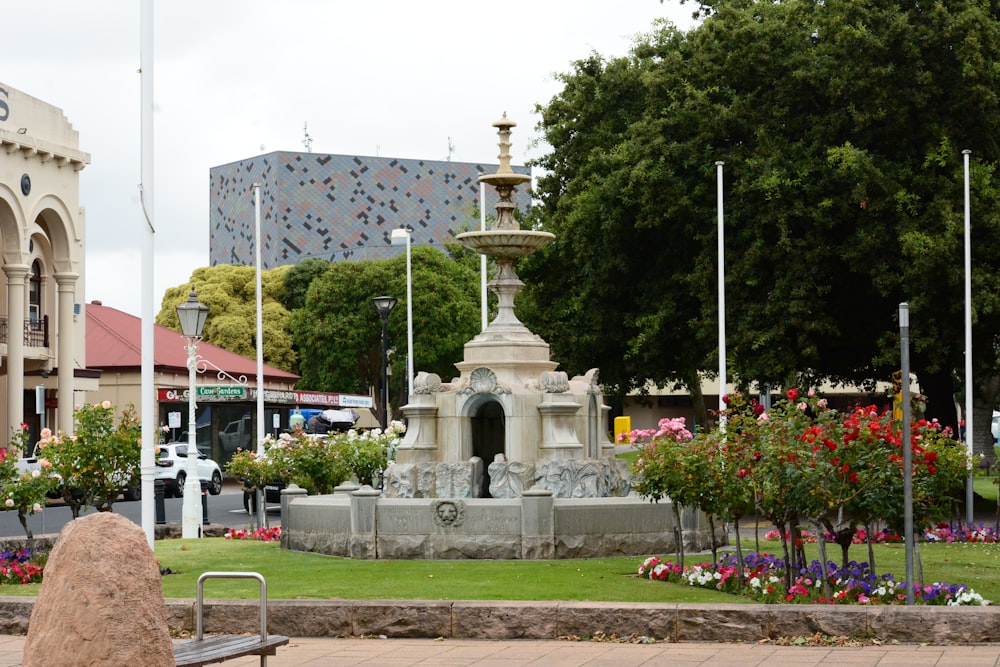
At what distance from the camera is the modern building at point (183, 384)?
54.9m

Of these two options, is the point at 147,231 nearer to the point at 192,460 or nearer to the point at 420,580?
the point at 420,580

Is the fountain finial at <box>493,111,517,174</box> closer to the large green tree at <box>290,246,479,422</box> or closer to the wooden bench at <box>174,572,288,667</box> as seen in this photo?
the wooden bench at <box>174,572,288,667</box>

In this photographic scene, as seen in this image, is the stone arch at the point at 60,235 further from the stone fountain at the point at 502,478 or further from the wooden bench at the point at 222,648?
the wooden bench at the point at 222,648

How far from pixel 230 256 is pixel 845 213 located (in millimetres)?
100524

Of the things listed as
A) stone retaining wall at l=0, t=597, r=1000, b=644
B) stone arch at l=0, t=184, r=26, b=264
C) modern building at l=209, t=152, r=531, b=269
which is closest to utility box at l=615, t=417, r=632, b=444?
stone arch at l=0, t=184, r=26, b=264

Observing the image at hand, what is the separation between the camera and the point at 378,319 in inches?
2857

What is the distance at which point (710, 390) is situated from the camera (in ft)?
281

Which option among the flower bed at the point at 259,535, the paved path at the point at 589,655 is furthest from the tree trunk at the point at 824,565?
the flower bed at the point at 259,535

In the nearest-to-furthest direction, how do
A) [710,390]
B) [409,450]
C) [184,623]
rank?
1. [184,623]
2. [409,450]
3. [710,390]

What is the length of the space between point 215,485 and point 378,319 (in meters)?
27.3

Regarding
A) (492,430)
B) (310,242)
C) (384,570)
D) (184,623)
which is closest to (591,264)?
(492,430)

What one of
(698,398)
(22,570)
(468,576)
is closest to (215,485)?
(698,398)

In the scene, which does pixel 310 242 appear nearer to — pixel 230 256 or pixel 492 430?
pixel 230 256

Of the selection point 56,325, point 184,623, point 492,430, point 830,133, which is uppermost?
point 830,133
